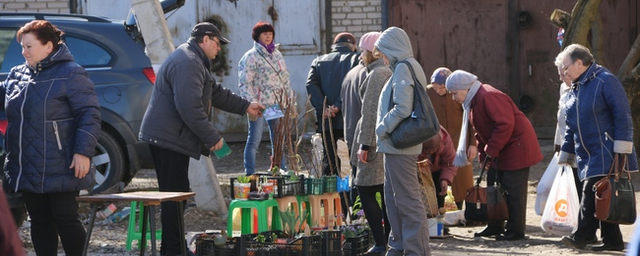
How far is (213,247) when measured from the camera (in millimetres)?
6957

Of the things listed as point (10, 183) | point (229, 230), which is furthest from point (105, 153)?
point (10, 183)

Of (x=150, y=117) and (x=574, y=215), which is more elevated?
(x=150, y=117)

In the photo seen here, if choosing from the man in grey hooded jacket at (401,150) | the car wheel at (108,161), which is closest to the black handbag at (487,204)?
the man in grey hooded jacket at (401,150)

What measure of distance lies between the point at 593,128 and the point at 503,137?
870 mm

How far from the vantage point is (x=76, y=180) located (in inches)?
240

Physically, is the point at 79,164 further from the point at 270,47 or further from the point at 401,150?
the point at 270,47

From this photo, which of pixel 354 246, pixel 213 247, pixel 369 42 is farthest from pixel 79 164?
pixel 369 42

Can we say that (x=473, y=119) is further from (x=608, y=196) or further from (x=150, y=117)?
(x=150, y=117)

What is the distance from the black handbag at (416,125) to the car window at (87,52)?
3708 millimetres

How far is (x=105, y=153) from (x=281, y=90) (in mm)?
1649

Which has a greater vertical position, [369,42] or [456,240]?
[369,42]

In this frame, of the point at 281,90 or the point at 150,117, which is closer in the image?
the point at 150,117

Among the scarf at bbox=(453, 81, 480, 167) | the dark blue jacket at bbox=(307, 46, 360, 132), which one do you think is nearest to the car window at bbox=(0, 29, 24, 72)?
the dark blue jacket at bbox=(307, 46, 360, 132)

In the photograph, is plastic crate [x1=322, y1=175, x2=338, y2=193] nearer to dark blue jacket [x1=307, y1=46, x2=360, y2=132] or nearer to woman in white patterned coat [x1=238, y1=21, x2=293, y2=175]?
dark blue jacket [x1=307, y1=46, x2=360, y2=132]
